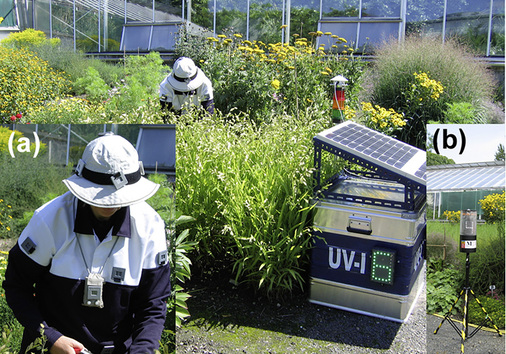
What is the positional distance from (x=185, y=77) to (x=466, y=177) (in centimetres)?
383

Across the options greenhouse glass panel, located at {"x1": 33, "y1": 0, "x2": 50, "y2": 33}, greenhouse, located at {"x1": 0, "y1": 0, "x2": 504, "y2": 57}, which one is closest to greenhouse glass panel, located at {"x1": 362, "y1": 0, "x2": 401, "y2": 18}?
greenhouse, located at {"x1": 0, "y1": 0, "x2": 504, "y2": 57}

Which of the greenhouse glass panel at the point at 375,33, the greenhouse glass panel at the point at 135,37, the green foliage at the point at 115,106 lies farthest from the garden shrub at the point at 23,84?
the greenhouse glass panel at the point at 375,33

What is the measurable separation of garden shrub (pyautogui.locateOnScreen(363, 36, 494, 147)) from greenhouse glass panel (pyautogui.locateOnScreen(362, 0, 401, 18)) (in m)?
3.82

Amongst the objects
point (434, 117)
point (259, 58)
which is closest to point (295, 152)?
point (259, 58)

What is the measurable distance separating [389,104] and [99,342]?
7.11 m

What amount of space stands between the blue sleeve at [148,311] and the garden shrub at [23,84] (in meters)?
5.80

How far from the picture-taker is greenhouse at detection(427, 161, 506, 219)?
Answer: 2.86 m

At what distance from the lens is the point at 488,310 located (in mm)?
2854

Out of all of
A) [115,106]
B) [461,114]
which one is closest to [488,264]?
[115,106]

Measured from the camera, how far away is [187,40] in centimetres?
1168

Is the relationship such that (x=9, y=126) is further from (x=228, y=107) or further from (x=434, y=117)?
(x=434, y=117)

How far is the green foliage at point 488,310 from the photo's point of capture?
283cm

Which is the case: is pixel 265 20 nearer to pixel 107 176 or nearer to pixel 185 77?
pixel 185 77

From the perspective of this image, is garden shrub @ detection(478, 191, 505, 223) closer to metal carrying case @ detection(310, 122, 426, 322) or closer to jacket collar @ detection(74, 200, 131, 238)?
metal carrying case @ detection(310, 122, 426, 322)
